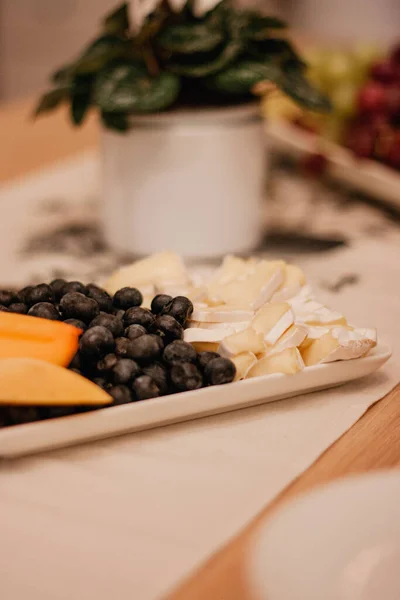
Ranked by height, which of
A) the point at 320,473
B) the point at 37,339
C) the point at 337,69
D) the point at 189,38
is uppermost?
the point at 189,38

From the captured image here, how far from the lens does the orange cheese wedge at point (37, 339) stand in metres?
0.60

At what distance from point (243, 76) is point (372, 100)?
38 centimetres

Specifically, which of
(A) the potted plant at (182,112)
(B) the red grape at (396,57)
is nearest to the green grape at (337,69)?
(B) the red grape at (396,57)

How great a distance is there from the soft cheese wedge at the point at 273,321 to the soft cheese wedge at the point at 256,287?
3 centimetres

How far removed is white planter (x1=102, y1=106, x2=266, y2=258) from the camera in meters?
0.99

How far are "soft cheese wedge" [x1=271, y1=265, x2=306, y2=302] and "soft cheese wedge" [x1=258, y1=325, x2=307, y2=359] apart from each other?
74 mm

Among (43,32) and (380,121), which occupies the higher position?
(43,32)

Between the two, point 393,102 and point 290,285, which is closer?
point 290,285

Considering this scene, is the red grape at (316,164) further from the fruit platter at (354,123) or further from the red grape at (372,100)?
the red grape at (372,100)

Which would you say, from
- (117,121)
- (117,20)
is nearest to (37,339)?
(117,121)

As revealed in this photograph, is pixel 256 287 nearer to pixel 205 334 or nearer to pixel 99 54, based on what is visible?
pixel 205 334

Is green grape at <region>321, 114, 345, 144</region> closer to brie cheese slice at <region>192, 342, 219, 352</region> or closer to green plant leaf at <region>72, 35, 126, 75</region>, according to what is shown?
green plant leaf at <region>72, 35, 126, 75</region>

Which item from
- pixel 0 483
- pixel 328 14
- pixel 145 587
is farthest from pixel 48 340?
pixel 328 14

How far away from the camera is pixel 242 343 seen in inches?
25.2
